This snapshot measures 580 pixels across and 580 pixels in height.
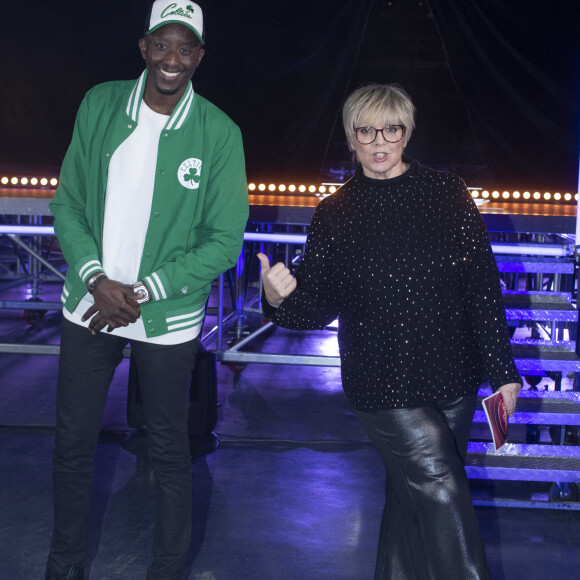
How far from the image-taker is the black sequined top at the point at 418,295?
1.98 meters

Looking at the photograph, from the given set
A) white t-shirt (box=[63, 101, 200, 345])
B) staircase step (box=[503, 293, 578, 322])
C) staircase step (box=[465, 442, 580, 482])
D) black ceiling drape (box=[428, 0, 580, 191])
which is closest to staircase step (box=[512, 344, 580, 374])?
staircase step (box=[503, 293, 578, 322])

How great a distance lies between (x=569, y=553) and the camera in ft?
9.30

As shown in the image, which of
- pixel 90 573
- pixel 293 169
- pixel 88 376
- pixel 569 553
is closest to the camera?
pixel 88 376

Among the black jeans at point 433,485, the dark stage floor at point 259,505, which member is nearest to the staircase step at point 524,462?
the dark stage floor at point 259,505

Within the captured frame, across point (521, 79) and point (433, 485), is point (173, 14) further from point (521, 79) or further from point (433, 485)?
point (521, 79)

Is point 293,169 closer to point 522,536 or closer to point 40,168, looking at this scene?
point 40,168

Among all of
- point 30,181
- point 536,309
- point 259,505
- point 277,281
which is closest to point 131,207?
point 277,281

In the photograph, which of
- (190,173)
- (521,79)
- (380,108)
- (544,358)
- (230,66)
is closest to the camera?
(380,108)

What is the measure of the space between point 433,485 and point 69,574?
3.82ft

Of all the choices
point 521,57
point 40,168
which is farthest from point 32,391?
point 521,57

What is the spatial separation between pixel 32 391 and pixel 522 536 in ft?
10.1

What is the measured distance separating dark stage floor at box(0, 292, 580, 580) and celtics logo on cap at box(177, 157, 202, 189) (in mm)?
1291

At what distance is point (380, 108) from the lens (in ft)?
6.64

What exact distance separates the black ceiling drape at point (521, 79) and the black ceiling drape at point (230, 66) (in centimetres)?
98
